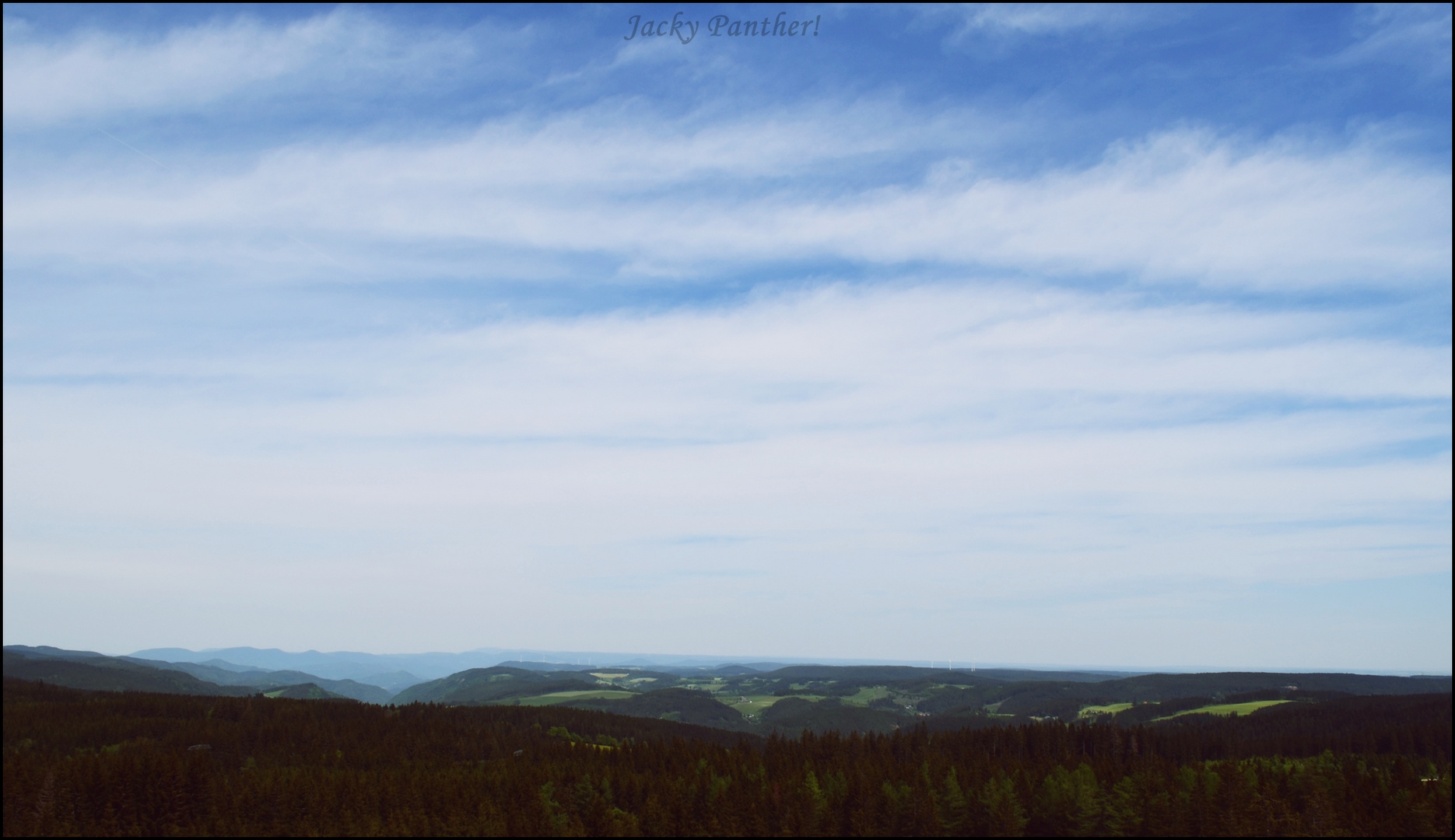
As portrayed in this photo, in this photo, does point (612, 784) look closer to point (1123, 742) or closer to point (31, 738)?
point (31, 738)

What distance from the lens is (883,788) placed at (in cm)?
14525

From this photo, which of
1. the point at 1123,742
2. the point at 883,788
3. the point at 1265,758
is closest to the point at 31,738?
the point at 883,788

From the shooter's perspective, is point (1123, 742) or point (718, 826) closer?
point (718, 826)

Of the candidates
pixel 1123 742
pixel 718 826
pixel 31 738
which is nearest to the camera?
pixel 31 738

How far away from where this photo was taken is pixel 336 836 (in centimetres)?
11450

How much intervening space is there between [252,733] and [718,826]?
97.3 meters

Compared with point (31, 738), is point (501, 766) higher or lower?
lower

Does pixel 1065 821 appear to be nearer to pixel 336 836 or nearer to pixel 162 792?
pixel 336 836

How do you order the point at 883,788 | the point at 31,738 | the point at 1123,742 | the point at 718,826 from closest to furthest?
the point at 31,738, the point at 718,826, the point at 883,788, the point at 1123,742

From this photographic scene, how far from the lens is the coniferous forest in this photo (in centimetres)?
11150

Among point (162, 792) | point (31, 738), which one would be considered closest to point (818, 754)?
point (162, 792)

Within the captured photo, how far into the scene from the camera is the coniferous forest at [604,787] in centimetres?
11150

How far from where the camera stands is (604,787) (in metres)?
148

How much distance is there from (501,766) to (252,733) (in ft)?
169
